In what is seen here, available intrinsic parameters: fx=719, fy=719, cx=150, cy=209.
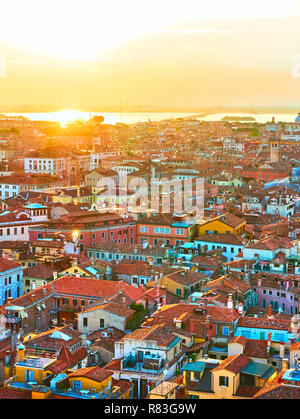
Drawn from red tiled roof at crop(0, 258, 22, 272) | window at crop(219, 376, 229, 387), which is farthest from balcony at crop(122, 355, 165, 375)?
red tiled roof at crop(0, 258, 22, 272)

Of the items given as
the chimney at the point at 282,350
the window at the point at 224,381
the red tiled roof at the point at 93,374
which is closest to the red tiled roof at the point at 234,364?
the window at the point at 224,381

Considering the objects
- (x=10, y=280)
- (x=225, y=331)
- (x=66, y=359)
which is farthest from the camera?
(x=10, y=280)

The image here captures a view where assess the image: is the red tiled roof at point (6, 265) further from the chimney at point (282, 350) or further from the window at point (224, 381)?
the window at point (224, 381)

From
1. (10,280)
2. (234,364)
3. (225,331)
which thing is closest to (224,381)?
(234,364)

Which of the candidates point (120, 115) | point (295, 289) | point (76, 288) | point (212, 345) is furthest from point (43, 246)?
point (120, 115)

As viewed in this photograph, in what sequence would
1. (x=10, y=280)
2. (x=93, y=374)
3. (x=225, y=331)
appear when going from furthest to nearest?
(x=10, y=280) → (x=225, y=331) → (x=93, y=374)

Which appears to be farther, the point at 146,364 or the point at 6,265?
the point at 6,265

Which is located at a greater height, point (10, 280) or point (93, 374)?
point (93, 374)

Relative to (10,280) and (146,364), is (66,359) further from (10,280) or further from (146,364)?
(10,280)

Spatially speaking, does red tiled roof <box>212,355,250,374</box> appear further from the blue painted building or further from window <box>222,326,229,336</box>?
the blue painted building
